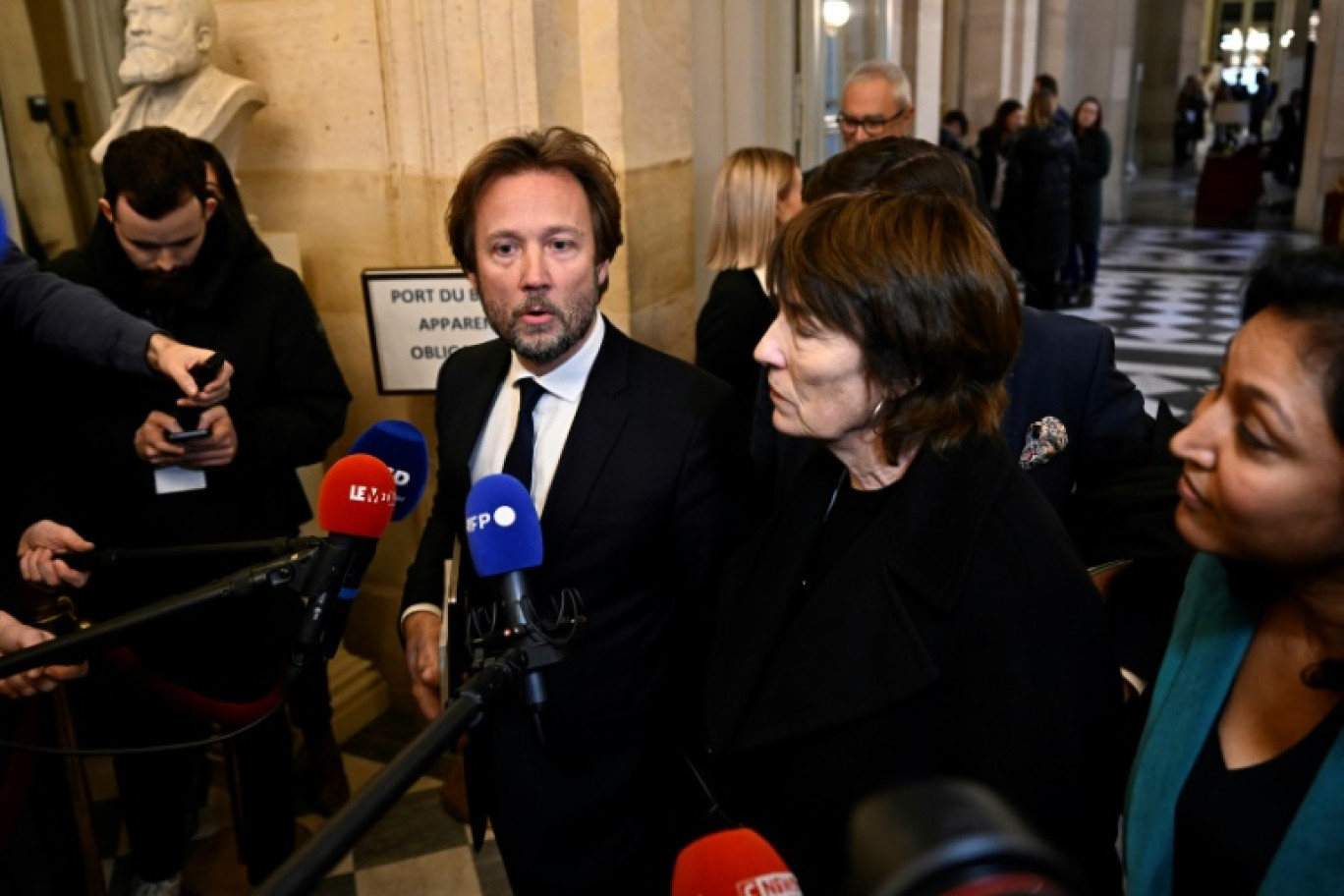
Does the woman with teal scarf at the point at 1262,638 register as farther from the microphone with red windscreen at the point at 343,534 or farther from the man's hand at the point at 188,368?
the man's hand at the point at 188,368

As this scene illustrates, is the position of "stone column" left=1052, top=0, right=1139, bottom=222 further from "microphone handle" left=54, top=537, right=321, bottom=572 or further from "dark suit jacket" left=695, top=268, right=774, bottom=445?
"microphone handle" left=54, top=537, right=321, bottom=572

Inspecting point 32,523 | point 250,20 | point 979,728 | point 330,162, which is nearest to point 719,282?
point 330,162

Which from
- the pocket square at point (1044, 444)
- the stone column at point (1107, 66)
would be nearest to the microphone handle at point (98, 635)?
the pocket square at point (1044, 444)

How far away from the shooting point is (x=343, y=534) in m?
1.54

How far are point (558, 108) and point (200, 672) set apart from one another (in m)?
2.02

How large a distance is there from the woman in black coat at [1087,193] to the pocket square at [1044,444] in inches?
376

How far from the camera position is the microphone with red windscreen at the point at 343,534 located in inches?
57.9

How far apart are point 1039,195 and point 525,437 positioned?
8613 mm

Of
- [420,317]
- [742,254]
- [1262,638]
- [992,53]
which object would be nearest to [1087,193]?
[992,53]

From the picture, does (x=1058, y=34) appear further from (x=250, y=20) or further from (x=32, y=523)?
(x=32, y=523)

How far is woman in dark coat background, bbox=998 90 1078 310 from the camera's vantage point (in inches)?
380

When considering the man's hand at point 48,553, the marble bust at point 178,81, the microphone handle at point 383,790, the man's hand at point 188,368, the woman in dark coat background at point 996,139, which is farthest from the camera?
the woman in dark coat background at point 996,139

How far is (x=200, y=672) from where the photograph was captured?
2.83m

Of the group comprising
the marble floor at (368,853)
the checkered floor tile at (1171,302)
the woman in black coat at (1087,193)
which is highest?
the woman in black coat at (1087,193)
